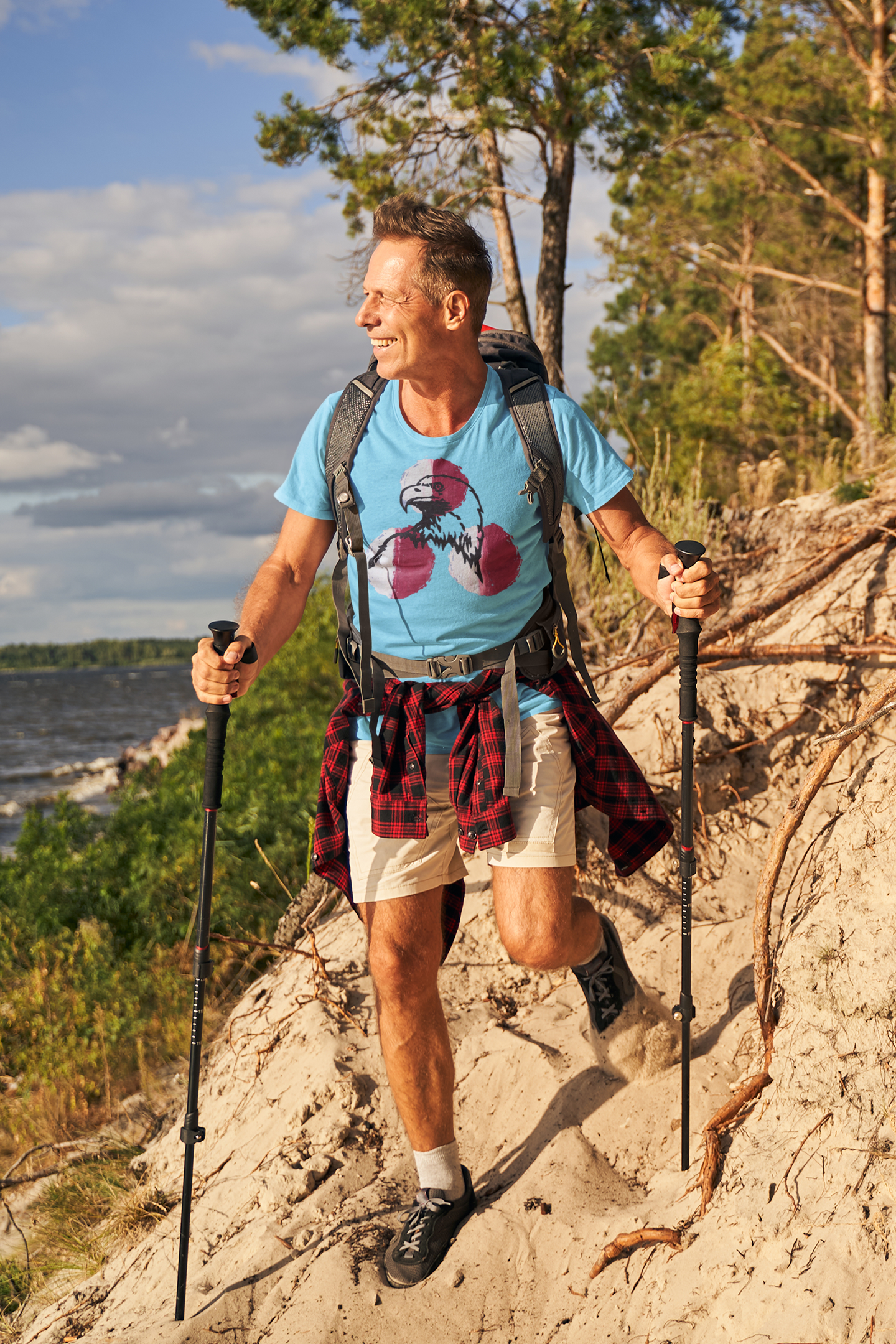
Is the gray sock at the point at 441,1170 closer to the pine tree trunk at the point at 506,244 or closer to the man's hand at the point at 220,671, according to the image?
the man's hand at the point at 220,671

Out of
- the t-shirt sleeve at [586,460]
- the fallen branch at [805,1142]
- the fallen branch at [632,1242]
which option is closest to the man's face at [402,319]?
the t-shirt sleeve at [586,460]

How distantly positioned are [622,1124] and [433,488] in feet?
6.97

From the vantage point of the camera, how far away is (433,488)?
2.65 metres

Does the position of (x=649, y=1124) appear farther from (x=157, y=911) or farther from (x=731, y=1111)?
(x=157, y=911)

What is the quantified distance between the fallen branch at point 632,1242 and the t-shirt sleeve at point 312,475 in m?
2.11

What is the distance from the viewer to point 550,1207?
2.78 meters

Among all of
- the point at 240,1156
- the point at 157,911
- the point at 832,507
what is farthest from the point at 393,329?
the point at 157,911

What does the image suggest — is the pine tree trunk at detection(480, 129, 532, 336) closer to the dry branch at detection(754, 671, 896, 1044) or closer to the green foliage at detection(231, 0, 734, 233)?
the green foliage at detection(231, 0, 734, 233)

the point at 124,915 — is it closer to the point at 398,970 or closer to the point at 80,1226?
the point at 80,1226

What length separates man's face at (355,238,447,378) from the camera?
2629 mm

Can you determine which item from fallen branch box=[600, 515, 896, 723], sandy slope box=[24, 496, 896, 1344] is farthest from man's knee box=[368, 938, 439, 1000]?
fallen branch box=[600, 515, 896, 723]

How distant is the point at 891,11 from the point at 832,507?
1176 cm

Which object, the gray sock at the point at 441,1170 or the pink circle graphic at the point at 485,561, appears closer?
the pink circle graphic at the point at 485,561

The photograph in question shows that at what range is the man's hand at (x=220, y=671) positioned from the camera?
259 centimetres
